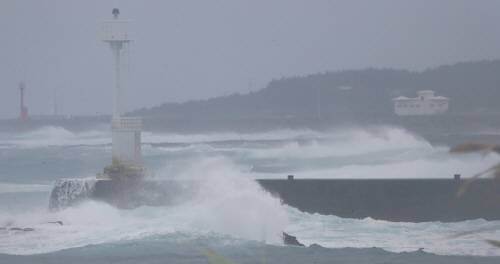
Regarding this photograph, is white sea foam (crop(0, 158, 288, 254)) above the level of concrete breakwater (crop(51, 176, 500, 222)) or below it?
below

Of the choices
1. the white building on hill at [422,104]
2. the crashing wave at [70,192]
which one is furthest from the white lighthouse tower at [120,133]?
the white building on hill at [422,104]

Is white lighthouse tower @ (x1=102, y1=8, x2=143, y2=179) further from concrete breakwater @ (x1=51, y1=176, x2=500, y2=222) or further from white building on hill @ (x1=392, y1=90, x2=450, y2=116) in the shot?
white building on hill @ (x1=392, y1=90, x2=450, y2=116)

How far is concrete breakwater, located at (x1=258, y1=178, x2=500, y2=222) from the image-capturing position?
56.5 feet

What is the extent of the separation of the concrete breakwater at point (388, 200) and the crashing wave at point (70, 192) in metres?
4.24

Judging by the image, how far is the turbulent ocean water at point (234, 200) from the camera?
51.4 feet

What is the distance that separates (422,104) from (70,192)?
12.5 metres

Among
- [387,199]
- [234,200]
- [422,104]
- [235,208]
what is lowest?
[235,208]

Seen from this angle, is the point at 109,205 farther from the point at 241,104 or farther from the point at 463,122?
the point at 241,104

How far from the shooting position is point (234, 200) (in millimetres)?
18766

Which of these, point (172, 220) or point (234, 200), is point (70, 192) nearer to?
point (172, 220)

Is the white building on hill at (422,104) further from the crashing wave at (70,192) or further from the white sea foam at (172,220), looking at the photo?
the crashing wave at (70,192)

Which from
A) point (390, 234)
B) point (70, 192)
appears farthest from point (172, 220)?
point (390, 234)

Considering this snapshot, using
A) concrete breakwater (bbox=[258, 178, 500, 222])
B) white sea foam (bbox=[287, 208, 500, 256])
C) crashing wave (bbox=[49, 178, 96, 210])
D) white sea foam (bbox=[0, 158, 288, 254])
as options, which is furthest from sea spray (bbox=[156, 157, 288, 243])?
crashing wave (bbox=[49, 178, 96, 210])

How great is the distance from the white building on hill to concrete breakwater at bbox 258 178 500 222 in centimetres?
1099
